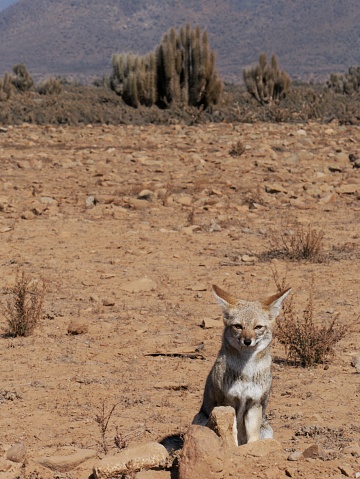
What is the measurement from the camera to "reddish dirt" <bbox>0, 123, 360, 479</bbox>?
566 centimetres

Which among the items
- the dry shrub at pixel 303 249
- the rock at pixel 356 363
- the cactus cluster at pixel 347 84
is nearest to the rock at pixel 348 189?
the dry shrub at pixel 303 249

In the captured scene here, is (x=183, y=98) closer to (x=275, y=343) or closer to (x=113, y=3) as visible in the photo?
(x=275, y=343)

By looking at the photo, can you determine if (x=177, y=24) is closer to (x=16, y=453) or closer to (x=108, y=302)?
(x=108, y=302)

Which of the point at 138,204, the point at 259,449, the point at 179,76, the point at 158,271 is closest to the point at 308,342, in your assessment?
the point at 259,449

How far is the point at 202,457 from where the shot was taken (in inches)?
161

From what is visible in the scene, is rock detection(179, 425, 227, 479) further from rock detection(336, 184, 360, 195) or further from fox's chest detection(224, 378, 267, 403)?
rock detection(336, 184, 360, 195)

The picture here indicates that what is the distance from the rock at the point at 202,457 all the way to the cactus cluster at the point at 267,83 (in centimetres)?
2837

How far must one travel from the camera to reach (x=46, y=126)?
79.7 ft

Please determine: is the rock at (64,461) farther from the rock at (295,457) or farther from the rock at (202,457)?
the rock at (295,457)

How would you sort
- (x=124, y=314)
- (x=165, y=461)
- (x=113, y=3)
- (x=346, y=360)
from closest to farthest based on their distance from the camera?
1. (x=165, y=461)
2. (x=346, y=360)
3. (x=124, y=314)
4. (x=113, y=3)

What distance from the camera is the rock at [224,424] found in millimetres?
4430

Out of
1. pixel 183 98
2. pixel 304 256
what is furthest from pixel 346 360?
pixel 183 98

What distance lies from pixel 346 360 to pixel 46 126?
1852 centimetres

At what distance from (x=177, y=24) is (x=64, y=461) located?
7218 inches
